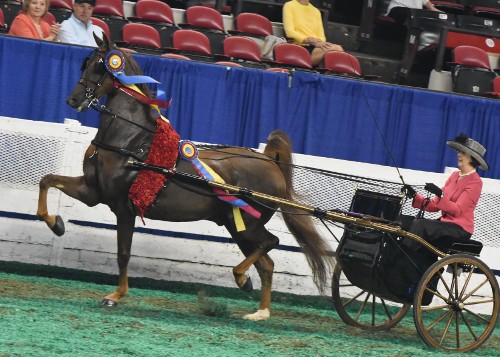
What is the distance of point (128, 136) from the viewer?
30.1 feet

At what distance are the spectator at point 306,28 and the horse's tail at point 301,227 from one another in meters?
5.18

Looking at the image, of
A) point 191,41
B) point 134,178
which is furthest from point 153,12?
point 134,178

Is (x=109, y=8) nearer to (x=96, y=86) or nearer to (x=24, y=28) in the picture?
(x=24, y=28)

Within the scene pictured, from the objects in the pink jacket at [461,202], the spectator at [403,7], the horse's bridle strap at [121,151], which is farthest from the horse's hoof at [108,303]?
the spectator at [403,7]

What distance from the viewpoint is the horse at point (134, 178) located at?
29.9 feet

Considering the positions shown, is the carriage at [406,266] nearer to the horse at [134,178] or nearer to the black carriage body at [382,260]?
the black carriage body at [382,260]

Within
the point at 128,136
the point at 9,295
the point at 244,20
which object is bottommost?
the point at 9,295

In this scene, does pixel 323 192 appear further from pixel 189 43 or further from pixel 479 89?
pixel 479 89

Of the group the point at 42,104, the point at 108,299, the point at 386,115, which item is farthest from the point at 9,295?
the point at 386,115

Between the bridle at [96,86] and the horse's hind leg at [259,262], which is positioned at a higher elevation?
the bridle at [96,86]

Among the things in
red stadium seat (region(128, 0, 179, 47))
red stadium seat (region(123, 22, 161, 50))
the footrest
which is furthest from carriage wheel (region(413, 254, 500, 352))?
red stadium seat (region(128, 0, 179, 47))

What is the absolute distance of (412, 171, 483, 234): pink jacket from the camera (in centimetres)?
877

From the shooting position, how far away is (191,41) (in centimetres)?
1402

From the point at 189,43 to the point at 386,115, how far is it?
314 centimetres
